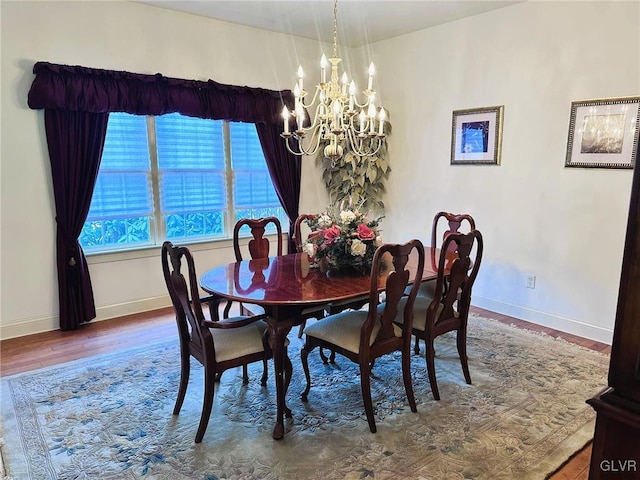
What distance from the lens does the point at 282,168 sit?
4.79 m

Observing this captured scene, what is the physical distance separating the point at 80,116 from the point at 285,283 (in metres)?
2.42

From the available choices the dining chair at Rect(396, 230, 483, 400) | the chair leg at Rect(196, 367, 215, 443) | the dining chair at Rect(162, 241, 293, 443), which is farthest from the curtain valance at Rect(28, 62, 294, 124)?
the dining chair at Rect(396, 230, 483, 400)

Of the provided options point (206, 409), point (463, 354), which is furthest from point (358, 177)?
point (206, 409)

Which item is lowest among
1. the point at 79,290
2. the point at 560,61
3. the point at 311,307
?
the point at 79,290

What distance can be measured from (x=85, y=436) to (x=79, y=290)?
1791 mm

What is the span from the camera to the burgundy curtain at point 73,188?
3473 millimetres

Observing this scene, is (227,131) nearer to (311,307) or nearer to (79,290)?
(79,290)

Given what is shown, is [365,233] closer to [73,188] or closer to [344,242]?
[344,242]

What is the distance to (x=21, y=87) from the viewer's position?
334 centimetres

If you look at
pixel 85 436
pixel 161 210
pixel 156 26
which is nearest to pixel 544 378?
pixel 85 436

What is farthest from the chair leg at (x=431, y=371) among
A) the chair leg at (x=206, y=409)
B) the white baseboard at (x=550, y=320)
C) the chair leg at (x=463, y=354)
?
the white baseboard at (x=550, y=320)

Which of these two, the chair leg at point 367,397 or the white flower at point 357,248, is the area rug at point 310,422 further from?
the white flower at point 357,248

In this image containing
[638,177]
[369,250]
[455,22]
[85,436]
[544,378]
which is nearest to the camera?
[638,177]

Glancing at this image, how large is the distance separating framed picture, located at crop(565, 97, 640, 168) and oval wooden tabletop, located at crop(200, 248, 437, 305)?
1625mm
